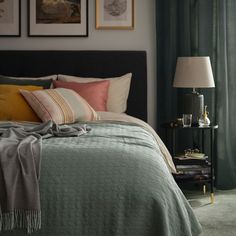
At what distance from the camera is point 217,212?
4.34m

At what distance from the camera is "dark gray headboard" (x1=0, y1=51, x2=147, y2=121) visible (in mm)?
5250

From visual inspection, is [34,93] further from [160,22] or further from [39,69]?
[160,22]

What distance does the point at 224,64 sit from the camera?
5.16 meters

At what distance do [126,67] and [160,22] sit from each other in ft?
1.72

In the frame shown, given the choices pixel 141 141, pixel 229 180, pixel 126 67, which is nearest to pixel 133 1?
pixel 126 67

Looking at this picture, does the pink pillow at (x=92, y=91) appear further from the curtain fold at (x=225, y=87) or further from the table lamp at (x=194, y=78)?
the curtain fold at (x=225, y=87)

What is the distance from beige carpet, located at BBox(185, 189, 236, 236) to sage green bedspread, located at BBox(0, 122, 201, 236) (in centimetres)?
105

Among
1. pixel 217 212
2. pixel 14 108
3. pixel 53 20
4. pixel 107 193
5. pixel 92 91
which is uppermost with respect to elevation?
pixel 53 20

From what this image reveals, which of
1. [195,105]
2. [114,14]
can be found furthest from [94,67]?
[195,105]

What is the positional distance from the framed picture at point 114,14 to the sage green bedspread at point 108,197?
2.65m

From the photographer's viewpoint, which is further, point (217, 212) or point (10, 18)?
point (10, 18)

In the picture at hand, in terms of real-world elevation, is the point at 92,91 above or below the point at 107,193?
above

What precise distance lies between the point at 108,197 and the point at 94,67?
273cm

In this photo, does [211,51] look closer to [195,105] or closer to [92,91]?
[195,105]
